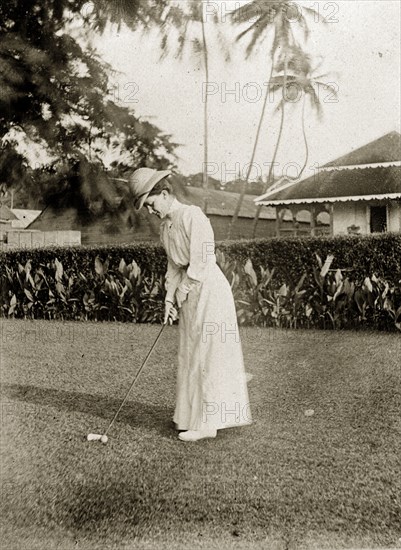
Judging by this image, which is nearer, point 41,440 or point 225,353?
point 225,353

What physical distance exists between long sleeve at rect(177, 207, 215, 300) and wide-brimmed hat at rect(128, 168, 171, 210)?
0.89 ft

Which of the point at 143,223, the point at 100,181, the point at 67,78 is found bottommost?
the point at 143,223

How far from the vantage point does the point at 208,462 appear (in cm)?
337

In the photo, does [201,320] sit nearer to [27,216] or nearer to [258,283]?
[258,283]

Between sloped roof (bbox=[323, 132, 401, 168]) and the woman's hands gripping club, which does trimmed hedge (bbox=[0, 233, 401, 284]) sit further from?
the woman's hands gripping club

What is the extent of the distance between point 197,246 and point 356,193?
28.9 feet

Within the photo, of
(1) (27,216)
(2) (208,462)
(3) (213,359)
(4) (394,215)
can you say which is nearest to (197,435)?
(2) (208,462)

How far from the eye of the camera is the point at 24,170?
4828 millimetres

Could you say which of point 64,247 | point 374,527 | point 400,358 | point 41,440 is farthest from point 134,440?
point 64,247

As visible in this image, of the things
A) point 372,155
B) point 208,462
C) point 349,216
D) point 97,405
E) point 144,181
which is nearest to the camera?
point 208,462

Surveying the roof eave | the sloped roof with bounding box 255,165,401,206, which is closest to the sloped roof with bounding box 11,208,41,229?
the roof eave

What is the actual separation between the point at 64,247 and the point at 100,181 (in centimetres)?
469

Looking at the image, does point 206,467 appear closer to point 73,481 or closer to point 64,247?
point 73,481

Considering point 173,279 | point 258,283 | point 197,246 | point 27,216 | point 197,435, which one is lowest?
point 197,435
